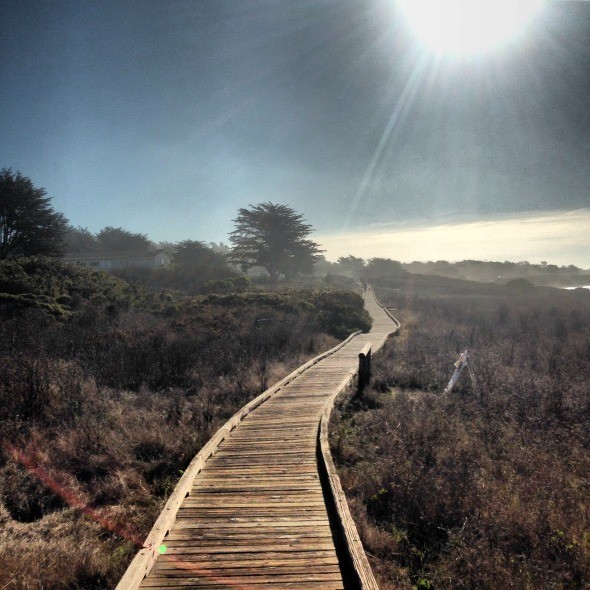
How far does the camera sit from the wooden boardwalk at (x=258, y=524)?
3.91 metres

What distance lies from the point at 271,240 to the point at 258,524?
45.1 metres

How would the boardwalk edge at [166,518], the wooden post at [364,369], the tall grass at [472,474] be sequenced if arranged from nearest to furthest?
the boardwalk edge at [166,518] → the tall grass at [472,474] → the wooden post at [364,369]

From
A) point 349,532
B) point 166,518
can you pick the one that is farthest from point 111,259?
point 349,532

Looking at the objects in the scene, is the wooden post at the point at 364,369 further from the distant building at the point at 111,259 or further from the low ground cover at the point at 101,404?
the distant building at the point at 111,259

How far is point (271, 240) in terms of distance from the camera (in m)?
48.9

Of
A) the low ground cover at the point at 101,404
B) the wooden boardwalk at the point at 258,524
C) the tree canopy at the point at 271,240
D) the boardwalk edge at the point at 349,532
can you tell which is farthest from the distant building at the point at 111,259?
the boardwalk edge at the point at 349,532

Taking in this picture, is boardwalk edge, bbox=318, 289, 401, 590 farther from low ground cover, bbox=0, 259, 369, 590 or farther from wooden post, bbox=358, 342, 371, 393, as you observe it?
wooden post, bbox=358, 342, 371, 393

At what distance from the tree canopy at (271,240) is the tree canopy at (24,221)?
1952cm

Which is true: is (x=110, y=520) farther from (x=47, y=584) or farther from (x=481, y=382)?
(x=481, y=382)

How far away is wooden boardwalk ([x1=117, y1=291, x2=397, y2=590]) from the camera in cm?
391

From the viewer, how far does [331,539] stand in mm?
4555

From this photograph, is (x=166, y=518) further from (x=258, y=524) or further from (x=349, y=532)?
(x=349, y=532)

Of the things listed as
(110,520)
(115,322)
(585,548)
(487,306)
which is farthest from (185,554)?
(487,306)

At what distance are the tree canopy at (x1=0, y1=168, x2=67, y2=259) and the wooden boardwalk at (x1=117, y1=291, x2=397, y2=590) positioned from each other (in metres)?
33.9
